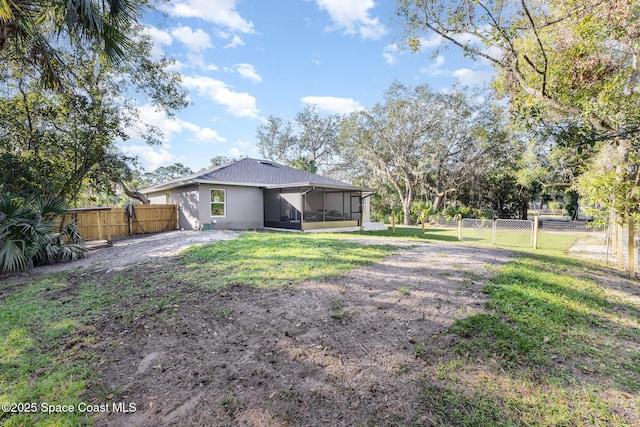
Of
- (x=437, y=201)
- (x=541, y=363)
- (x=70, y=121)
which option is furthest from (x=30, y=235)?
(x=437, y=201)

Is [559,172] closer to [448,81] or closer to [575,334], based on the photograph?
[448,81]

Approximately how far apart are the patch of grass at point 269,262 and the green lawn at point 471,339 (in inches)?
1.7

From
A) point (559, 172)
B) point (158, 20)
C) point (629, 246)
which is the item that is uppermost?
point (158, 20)

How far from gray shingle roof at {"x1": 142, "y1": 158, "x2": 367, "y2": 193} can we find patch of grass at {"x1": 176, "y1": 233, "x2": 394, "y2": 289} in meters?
6.42

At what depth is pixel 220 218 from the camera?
1439cm

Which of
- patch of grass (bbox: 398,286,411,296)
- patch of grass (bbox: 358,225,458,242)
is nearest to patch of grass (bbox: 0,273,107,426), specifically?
patch of grass (bbox: 398,286,411,296)

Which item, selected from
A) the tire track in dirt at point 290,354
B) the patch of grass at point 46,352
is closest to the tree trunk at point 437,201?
the tire track in dirt at point 290,354

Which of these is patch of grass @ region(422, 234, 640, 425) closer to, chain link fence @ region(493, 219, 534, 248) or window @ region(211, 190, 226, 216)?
chain link fence @ region(493, 219, 534, 248)

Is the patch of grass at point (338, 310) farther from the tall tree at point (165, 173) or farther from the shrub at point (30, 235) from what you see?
the tall tree at point (165, 173)

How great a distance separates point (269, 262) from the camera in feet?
19.5

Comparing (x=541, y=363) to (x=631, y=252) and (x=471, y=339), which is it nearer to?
(x=471, y=339)

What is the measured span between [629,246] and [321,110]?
93.3 feet

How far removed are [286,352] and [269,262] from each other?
10.3 feet

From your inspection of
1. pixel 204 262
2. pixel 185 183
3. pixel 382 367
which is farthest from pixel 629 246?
pixel 185 183
